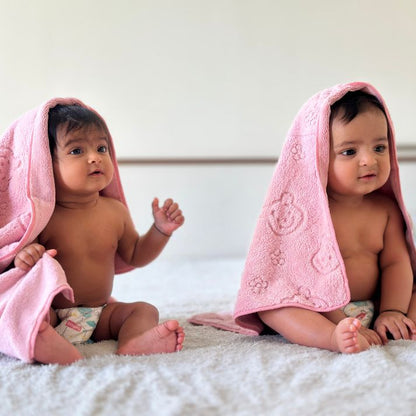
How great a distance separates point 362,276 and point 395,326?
0.36 feet

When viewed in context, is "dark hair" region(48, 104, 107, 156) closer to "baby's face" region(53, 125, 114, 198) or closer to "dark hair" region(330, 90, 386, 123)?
"baby's face" region(53, 125, 114, 198)

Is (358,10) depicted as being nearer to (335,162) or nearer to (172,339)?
(335,162)

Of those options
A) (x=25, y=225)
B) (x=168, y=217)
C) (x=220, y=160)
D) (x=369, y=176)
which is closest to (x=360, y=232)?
(x=369, y=176)

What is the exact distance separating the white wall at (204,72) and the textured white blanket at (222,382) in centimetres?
120

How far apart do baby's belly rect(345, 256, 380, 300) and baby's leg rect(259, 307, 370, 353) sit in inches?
4.9

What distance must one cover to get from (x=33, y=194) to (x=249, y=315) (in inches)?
17.7

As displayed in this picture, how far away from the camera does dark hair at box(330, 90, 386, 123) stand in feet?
3.36

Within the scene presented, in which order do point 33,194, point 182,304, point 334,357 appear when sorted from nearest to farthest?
point 334,357
point 33,194
point 182,304

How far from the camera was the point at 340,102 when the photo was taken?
1050mm

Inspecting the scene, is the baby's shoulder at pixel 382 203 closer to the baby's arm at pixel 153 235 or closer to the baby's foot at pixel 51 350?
the baby's arm at pixel 153 235

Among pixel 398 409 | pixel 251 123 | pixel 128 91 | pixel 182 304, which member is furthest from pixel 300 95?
pixel 398 409

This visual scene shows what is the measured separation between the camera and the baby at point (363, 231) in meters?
0.98

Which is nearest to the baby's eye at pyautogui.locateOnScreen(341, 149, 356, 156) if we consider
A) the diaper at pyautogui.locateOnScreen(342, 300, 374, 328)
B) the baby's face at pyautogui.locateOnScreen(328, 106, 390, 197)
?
the baby's face at pyautogui.locateOnScreen(328, 106, 390, 197)

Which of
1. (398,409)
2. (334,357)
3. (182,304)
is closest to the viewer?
(398,409)
